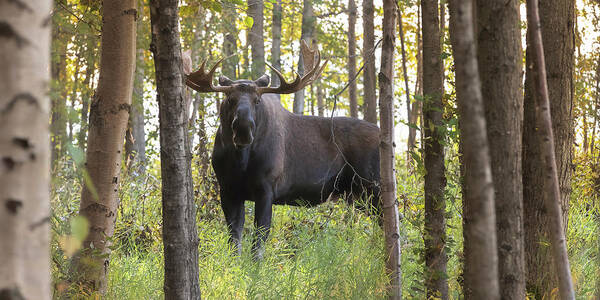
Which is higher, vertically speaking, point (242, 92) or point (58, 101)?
point (242, 92)

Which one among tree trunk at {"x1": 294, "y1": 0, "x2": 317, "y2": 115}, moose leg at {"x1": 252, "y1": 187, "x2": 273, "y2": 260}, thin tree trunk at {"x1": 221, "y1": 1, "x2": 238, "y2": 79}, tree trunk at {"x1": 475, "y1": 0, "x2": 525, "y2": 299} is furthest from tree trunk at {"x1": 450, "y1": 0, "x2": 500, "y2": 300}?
thin tree trunk at {"x1": 221, "y1": 1, "x2": 238, "y2": 79}

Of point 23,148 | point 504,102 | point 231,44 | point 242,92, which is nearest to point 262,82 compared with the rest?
point 242,92

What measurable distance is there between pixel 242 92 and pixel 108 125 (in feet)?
9.50

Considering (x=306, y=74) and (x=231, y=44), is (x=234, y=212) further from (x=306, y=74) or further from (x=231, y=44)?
(x=231, y=44)

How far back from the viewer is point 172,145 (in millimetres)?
3330

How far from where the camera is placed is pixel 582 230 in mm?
7004

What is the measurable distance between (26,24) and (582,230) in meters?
6.92

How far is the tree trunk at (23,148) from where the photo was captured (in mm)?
1223

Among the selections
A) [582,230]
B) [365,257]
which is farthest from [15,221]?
[582,230]

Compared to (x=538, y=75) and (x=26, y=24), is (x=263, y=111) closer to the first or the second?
(x=538, y=75)

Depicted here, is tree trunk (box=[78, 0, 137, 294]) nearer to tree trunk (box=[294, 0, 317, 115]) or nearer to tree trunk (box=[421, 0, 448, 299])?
tree trunk (box=[421, 0, 448, 299])

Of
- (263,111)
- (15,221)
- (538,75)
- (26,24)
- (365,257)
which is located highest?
(263,111)

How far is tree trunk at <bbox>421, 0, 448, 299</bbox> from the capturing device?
4035 millimetres

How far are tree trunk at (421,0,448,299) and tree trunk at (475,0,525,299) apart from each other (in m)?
1.08
